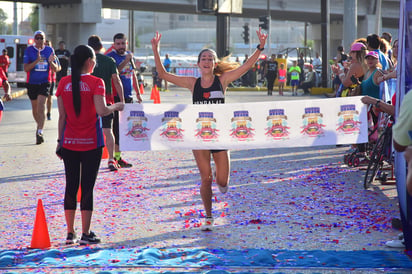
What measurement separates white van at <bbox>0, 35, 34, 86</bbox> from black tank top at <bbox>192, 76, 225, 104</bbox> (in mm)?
36227

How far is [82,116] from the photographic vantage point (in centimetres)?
692

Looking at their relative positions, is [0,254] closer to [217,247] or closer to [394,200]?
[217,247]

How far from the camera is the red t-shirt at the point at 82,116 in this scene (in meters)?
6.91

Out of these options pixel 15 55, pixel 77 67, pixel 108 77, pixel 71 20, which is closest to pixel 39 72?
pixel 108 77

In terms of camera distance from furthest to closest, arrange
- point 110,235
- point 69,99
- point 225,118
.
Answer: point 225,118 < point 110,235 < point 69,99

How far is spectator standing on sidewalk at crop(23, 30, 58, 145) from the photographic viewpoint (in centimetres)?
1477

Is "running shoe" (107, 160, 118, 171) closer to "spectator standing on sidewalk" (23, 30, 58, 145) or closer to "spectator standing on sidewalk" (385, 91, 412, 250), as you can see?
"spectator standing on sidewalk" (23, 30, 58, 145)

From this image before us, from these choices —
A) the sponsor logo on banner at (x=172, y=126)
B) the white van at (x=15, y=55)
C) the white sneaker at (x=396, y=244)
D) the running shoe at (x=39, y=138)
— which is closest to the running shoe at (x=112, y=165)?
the sponsor logo on banner at (x=172, y=126)

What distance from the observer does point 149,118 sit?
8.04 meters

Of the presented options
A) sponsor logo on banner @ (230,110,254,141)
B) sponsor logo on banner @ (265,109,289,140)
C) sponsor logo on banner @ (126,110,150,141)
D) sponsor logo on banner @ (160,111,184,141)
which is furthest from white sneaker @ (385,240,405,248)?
sponsor logo on banner @ (126,110,150,141)

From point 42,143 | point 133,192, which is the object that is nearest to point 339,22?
point 42,143

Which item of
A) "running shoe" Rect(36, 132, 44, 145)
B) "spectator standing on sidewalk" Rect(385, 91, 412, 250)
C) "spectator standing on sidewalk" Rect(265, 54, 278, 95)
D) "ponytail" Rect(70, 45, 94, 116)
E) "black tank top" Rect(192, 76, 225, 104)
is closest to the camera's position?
"spectator standing on sidewalk" Rect(385, 91, 412, 250)

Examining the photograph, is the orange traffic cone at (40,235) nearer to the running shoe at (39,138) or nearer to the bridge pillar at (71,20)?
the running shoe at (39,138)

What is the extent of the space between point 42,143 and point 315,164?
5.91 m
